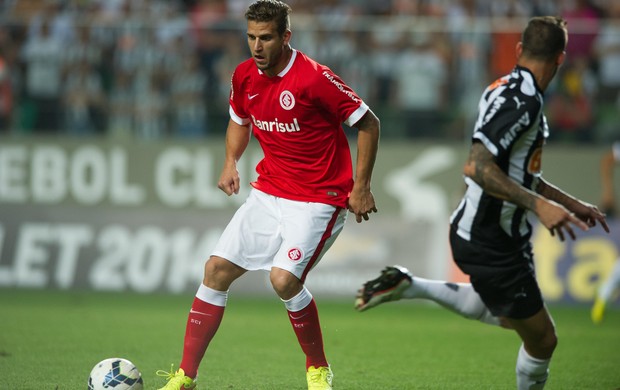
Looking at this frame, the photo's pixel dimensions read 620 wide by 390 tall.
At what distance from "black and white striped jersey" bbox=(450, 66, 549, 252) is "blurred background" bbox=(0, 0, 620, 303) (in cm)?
715

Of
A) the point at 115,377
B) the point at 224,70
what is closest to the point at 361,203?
the point at 115,377

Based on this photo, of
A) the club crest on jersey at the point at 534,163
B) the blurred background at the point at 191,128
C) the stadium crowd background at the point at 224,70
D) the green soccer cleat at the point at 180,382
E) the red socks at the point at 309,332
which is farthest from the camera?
the stadium crowd background at the point at 224,70

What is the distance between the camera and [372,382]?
6.70 m

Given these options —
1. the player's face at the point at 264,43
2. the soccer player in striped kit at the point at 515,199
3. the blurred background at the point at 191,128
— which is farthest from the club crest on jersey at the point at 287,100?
the blurred background at the point at 191,128

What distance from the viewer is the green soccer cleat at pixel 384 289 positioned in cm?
616

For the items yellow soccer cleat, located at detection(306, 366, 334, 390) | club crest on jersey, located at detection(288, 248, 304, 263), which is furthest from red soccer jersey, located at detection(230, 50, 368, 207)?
yellow soccer cleat, located at detection(306, 366, 334, 390)

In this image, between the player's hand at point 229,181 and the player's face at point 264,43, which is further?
the player's hand at point 229,181

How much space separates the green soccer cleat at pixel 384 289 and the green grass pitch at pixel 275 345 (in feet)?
2.18

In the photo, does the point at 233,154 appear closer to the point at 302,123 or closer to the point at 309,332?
the point at 302,123

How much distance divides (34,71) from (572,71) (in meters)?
7.49

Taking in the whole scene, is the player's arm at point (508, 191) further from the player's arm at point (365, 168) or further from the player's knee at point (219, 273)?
the player's knee at point (219, 273)

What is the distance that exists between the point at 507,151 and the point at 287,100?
1457 mm

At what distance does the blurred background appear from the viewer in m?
12.7

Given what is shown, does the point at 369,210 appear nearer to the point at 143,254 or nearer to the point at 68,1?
the point at 143,254
